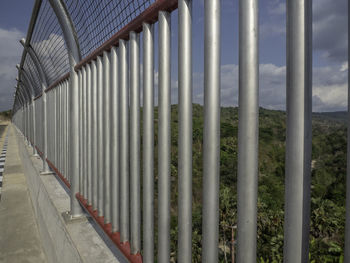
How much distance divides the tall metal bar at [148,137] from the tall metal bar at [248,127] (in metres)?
0.61

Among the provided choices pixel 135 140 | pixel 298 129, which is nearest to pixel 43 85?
pixel 135 140

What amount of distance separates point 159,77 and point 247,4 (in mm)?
542

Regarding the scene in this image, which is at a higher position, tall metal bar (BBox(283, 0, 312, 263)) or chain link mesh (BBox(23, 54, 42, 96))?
chain link mesh (BBox(23, 54, 42, 96))

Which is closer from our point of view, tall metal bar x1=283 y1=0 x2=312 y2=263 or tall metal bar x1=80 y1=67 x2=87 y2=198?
tall metal bar x1=283 y1=0 x2=312 y2=263

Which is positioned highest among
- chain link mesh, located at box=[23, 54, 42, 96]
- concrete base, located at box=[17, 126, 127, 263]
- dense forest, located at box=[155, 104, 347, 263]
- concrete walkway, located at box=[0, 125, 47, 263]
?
chain link mesh, located at box=[23, 54, 42, 96]

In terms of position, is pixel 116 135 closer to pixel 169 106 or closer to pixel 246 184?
pixel 169 106

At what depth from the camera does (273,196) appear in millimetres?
48094

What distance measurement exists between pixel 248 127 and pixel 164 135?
50cm

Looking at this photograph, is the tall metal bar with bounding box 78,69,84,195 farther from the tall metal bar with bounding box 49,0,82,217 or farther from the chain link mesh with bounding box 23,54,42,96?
the chain link mesh with bounding box 23,54,42,96

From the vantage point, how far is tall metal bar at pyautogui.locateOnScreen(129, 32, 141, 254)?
61.4 inches

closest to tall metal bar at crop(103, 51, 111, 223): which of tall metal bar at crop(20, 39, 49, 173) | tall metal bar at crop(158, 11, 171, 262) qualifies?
tall metal bar at crop(158, 11, 171, 262)

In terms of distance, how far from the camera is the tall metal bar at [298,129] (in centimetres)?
77

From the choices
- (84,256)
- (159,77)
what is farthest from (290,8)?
(84,256)

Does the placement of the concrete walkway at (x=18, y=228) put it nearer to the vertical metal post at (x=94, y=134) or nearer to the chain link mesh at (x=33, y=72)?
the vertical metal post at (x=94, y=134)
